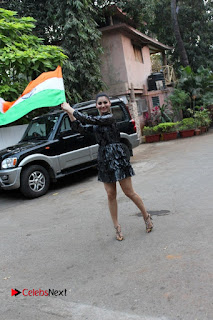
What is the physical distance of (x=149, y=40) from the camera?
60.6 ft

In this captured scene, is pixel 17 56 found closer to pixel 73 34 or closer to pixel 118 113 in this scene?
pixel 118 113

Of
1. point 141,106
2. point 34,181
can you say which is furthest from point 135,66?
point 34,181

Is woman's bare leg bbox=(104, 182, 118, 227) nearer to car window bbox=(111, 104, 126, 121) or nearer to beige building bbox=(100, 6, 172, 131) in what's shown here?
car window bbox=(111, 104, 126, 121)

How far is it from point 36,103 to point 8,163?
8.48ft

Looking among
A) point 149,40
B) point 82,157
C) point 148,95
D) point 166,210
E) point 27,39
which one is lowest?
point 166,210

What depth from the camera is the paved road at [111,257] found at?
9.04 ft

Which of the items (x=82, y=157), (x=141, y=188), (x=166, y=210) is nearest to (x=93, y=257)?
(x=166, y=210)

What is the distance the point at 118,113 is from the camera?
9.43 metres

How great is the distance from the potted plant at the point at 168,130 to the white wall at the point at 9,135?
7.33 metres

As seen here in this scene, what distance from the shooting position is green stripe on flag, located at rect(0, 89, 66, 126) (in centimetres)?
480

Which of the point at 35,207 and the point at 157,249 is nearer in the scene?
the point at 157,249

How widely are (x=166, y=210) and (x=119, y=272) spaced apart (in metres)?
2.03

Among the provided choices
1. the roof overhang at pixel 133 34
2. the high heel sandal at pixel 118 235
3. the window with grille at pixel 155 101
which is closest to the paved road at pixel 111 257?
the high heel sandal at pixel 118 235

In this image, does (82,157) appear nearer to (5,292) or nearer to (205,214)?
(205,214)
